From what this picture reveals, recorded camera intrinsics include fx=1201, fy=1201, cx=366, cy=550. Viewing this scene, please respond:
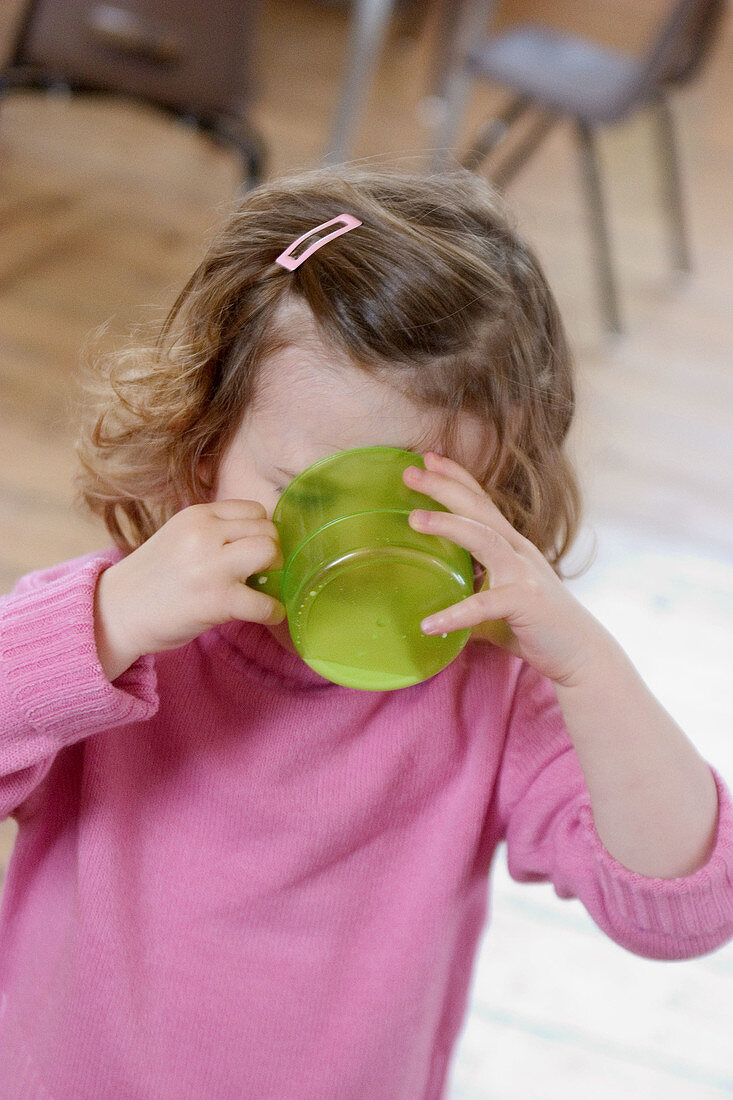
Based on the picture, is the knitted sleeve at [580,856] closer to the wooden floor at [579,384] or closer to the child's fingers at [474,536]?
the child's fingers at [474,536]

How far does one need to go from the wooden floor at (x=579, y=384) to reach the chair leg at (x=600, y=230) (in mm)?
57

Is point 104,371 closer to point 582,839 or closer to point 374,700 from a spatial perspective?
point 374,700

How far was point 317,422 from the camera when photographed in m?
0.76

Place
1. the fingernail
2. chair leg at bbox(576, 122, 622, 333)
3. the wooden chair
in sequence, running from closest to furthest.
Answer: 1. the fingernail
2. the wooden chair
3. chair leg at bbox(576, 122, 622, 333)

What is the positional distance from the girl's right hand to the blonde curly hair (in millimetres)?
117

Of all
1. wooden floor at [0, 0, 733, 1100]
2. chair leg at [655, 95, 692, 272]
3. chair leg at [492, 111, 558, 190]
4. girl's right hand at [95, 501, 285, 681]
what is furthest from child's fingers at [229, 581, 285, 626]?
chair leg at [655, 95, 692, 272]

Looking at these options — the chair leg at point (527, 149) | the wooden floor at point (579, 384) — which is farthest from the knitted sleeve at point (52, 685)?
the chair leg at point (527, 149)

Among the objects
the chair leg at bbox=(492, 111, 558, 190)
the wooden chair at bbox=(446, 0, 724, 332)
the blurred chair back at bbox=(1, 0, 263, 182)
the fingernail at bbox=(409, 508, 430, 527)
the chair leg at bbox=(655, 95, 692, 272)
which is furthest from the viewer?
the chair leg at bbox=(655, 95, 692, 272)

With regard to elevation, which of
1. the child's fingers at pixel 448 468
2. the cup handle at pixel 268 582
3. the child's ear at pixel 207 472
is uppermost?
the child's fingers at pixel 448 468

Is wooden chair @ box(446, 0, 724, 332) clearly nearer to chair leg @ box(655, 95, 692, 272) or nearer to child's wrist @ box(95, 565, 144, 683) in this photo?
chair leg @ box(655, 95, 692, 272)

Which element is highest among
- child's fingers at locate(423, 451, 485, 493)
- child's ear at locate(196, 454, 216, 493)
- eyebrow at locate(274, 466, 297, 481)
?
child's fingers at locate(423, 451, 485, 493)

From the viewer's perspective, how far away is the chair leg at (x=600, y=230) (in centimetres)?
285

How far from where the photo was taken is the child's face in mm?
756

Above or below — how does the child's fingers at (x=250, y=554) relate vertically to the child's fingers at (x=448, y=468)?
below
